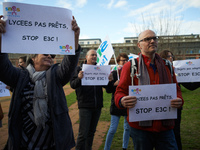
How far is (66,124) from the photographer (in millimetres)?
2029

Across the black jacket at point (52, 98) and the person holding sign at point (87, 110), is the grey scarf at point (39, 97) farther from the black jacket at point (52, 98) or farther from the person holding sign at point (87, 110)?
the person holding sign at point (87, 110)

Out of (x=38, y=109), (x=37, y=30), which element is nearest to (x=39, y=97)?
(x=38, y=109)

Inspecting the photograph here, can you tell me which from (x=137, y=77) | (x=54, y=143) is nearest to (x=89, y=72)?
(x=137, y=77)

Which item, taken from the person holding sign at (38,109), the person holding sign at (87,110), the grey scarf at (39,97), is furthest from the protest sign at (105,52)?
the grey scarf at (39,97)

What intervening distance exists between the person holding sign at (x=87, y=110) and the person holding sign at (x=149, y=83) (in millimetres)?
1149

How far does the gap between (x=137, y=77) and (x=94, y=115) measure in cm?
158

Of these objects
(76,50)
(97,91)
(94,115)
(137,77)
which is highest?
(76,50)

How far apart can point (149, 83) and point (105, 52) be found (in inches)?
102

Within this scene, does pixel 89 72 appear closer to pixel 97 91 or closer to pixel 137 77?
pixel 97 91

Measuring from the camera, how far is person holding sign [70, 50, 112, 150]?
3.14 metres

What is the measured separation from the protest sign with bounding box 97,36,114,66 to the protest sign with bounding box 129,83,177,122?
246cm

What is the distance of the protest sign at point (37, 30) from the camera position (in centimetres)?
177

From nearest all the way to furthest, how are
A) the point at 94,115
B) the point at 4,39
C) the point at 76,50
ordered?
1. the point at 4,39
2. the point at 76,50
3. the point at 94,115

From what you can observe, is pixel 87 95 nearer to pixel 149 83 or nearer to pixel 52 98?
pixel 52 98
